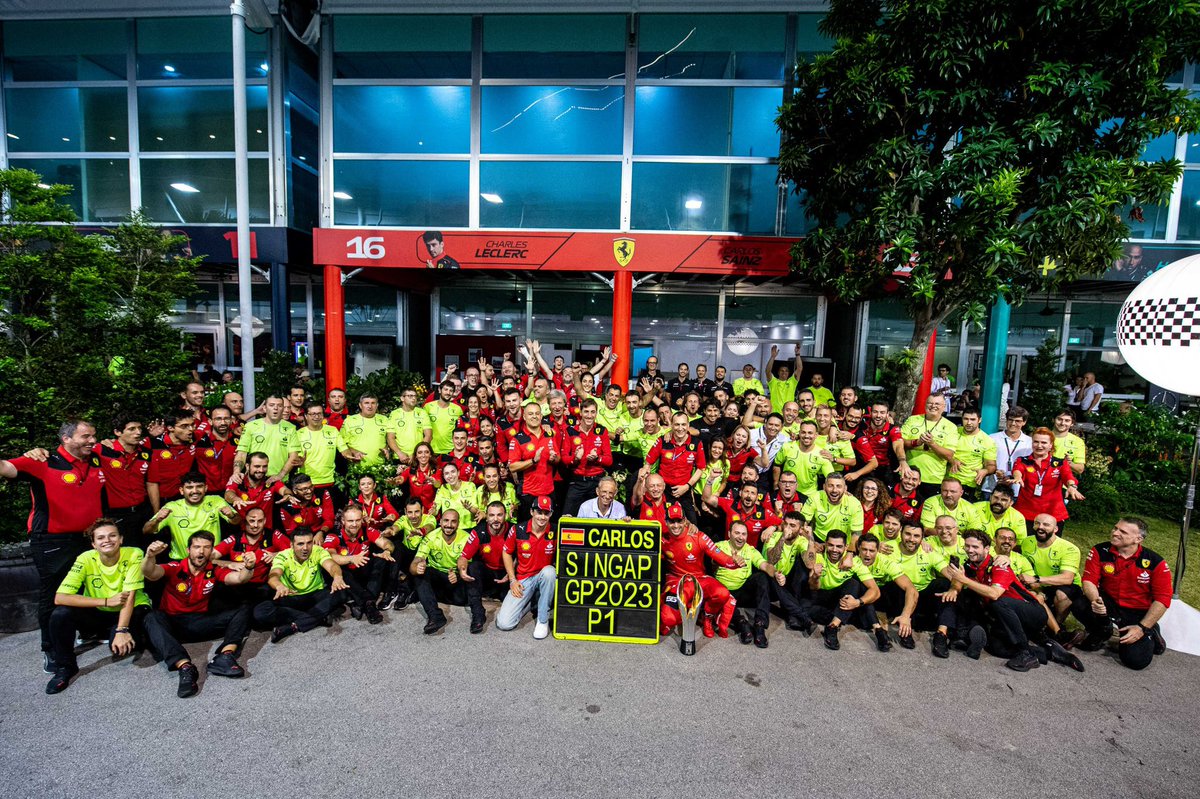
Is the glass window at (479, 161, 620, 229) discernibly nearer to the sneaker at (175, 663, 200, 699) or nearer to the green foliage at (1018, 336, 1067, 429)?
the green foliage at (1018, 336, 1067, 429)

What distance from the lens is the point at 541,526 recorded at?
586cm

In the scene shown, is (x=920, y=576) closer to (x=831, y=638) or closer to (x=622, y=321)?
(x=831, y=638)

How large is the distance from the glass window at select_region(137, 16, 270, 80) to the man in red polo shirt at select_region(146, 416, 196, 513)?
10.3 m

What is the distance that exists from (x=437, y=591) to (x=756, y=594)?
3.35 meters

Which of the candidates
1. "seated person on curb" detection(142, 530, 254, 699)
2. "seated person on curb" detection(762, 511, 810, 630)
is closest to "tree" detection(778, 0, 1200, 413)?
"seated person on curb" detection(762, 511, 810, 630)

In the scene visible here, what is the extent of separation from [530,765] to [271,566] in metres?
3.47

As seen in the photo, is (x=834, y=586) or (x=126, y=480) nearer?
(x=834, y=586)

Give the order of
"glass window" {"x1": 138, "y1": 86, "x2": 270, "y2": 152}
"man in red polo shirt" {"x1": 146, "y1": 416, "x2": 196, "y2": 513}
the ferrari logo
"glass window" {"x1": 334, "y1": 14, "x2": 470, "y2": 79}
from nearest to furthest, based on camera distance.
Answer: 1. "man in red polo shirt" {"x1": 146, "y1": 416, "x2": 196, "y2": 513}
2. the ferrari logo
3. "glass window" {"x1": 334, "y1": 14, "x2": 470, "y2": 79}
4. "glass window" {"x1": 138, "y1": 86, "x2": 270, "y2": 152}

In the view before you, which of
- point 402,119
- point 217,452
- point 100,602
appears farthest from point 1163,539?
point 402,119

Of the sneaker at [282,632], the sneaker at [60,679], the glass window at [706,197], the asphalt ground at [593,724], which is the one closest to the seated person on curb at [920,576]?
the asphalt ground at [593,724]

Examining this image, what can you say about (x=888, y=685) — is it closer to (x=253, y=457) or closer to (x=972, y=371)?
(x=253, y=457)

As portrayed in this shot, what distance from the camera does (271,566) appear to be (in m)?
5.66

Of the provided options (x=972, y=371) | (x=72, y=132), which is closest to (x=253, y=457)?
(x=72, y=132)

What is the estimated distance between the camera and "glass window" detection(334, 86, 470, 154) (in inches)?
496
